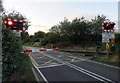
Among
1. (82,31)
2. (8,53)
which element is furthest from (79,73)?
(82,31)

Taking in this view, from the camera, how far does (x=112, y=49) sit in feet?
37.1

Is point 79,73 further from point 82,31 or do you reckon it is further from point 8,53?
point 82,31

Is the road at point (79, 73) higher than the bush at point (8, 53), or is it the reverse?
the bush at point (8, 53)

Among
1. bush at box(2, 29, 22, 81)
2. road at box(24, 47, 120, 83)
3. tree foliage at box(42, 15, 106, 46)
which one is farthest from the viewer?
tree foliage at box(42, 15, 106, 46)

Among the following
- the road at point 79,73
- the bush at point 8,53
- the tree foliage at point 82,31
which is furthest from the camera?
the tree foliage at point 82,31

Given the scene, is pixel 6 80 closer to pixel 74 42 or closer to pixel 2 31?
pixel 2 31

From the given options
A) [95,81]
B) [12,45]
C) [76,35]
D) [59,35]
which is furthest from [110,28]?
[59,35]

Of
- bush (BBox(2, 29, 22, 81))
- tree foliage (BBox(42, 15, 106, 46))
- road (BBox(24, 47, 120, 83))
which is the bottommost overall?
road (BBox(24, 47, 120, 83))

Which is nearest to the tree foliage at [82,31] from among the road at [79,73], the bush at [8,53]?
the road at [79,73]

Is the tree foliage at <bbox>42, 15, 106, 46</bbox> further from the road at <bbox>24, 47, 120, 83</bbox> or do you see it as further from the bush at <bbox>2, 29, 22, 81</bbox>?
the bush at <bbox>2, 29, 22, 81</bbox>

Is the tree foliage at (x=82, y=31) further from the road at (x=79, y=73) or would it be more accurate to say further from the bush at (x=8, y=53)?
the bush at (x=8, y=53)

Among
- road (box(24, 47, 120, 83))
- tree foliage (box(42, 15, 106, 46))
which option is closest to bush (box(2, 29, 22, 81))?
road (box(24, 47, 120, 83))

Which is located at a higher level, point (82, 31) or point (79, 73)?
point (82, 31)

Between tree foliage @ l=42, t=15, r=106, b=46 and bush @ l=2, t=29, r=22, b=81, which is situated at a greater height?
tree foliage @ l=42, t=15, r=106, b=46
